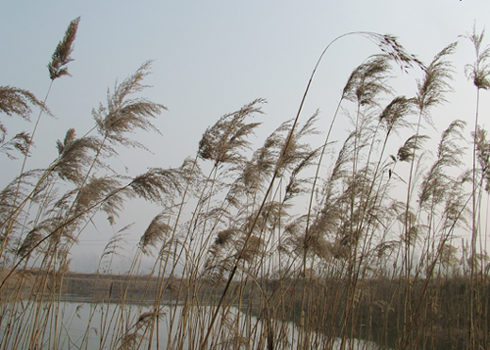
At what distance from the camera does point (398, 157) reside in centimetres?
430

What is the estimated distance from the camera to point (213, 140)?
120 inches

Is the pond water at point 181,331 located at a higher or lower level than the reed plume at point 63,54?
lower

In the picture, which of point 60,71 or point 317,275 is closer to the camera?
point 60,71

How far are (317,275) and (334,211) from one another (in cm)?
113

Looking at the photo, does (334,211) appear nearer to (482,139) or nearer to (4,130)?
(482,139)

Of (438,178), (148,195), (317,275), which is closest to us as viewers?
(148,195)

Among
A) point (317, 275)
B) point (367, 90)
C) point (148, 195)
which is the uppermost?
point (367, 90)

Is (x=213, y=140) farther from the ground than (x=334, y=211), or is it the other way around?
(x=213, y=140)

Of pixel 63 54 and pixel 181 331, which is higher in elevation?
pixel 63 54

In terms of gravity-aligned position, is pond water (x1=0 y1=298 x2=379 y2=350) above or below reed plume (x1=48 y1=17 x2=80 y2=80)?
below

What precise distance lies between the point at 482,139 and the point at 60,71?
4771 millimetres

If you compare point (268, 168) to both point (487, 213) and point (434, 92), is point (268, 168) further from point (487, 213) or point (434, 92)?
point (487, 213)

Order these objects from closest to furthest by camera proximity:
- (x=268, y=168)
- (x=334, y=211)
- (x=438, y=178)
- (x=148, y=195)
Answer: (x=148, y=195) → (x=334, y=211) → (x=268, y=168) → (x=438, y=178)

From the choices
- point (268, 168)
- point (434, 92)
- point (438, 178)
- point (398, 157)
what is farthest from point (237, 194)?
point (438, 178)
